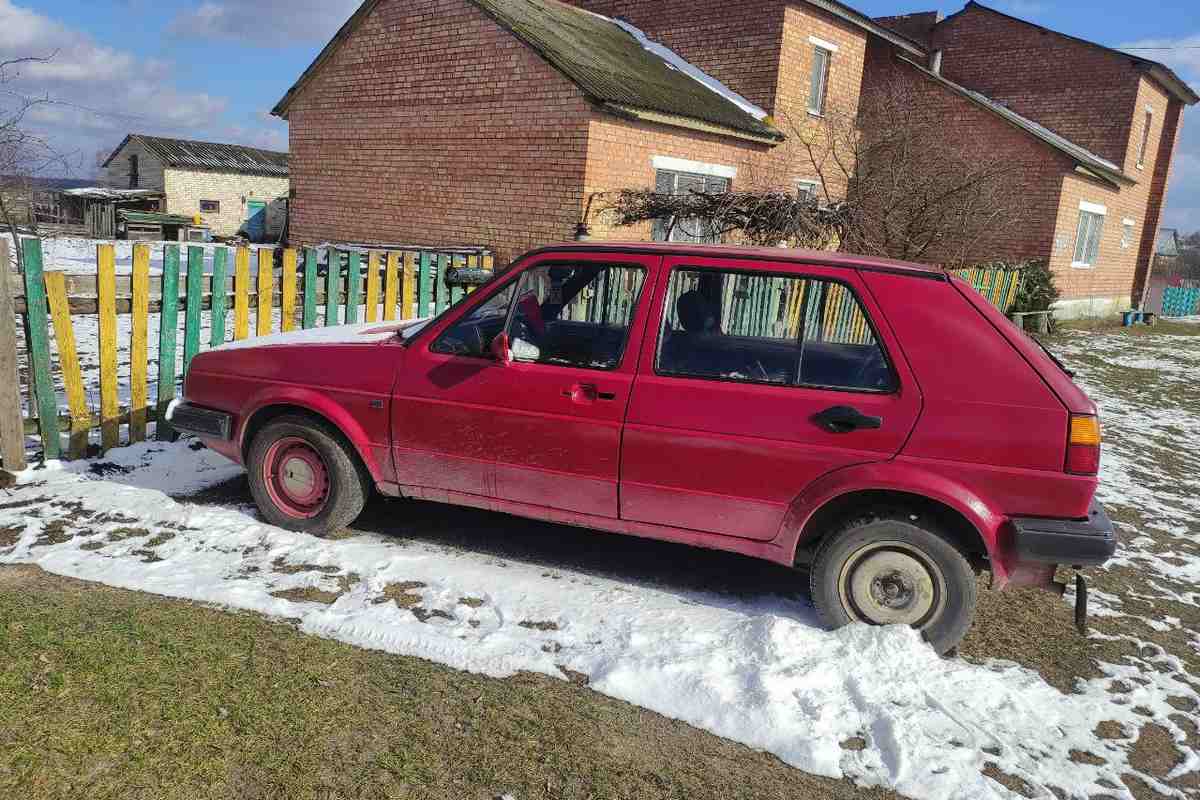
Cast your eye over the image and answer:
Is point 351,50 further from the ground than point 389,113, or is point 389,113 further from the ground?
point 351,50

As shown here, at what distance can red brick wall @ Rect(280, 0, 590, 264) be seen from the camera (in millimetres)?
13234

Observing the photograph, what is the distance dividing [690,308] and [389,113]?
42.0 feet

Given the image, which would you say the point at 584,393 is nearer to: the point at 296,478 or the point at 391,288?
the point at 296,478

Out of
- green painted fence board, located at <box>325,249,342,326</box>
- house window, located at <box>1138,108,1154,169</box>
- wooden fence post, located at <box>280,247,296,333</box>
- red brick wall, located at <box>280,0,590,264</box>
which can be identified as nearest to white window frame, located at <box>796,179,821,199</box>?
red brick wall, located at <box>280,0,590,264</box>

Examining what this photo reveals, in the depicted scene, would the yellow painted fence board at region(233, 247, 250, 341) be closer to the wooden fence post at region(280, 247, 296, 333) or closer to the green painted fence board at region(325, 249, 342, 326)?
the wooden fence post at region(280, 247, 296, 333)

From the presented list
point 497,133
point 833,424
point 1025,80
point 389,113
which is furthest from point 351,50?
point 1025,80

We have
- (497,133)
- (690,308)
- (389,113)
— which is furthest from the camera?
(389,113)

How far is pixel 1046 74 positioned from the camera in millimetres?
23328

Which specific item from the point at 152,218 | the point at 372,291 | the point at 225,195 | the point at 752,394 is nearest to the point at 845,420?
the point at 752,394

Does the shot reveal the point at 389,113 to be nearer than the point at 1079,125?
Yes

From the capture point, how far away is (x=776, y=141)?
1644 centimetres

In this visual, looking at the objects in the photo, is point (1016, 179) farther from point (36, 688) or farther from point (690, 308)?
point (36, 688)

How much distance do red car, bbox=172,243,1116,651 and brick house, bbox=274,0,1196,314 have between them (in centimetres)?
901

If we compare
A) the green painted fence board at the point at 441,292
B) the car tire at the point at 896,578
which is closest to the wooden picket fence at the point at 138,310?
the green painted fence board at the point at 441,292
